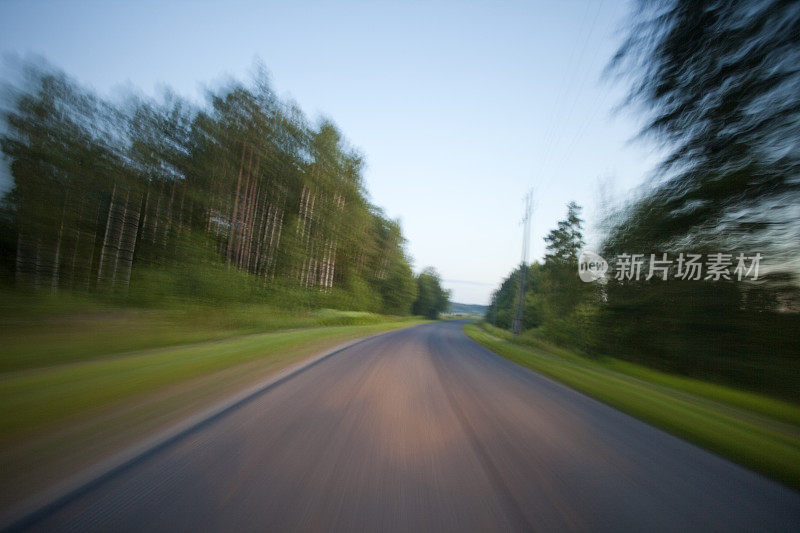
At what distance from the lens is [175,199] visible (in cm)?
2247

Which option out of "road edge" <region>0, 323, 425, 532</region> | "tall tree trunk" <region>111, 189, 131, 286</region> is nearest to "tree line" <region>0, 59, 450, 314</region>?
"tall tree trunk" <region>111, 189, 131, 286</region>

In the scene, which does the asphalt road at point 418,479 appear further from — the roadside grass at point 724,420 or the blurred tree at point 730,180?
the blurred tree at point 730,180

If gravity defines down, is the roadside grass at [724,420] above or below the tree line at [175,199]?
below

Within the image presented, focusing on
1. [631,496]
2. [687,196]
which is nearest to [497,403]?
[631,496]

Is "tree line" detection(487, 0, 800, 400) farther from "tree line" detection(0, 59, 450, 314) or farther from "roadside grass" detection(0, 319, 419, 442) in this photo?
"tree line" detection(0, 59, 450, 314)

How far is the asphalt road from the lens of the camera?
1984mm

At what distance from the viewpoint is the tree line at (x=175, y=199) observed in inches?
617

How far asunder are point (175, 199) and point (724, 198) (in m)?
28.8

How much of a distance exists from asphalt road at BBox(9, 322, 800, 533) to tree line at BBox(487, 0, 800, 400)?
6.88m

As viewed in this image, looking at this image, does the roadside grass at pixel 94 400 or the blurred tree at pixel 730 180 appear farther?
the blurred tree at pixel 730 180

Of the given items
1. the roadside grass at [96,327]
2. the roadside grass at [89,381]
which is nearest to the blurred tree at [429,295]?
the roadside grass at [96,327]

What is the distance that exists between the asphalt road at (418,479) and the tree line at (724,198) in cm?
688

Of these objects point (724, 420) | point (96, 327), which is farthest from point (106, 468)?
point (96, 327)

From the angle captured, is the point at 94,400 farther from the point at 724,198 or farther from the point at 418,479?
the point at 724,198
